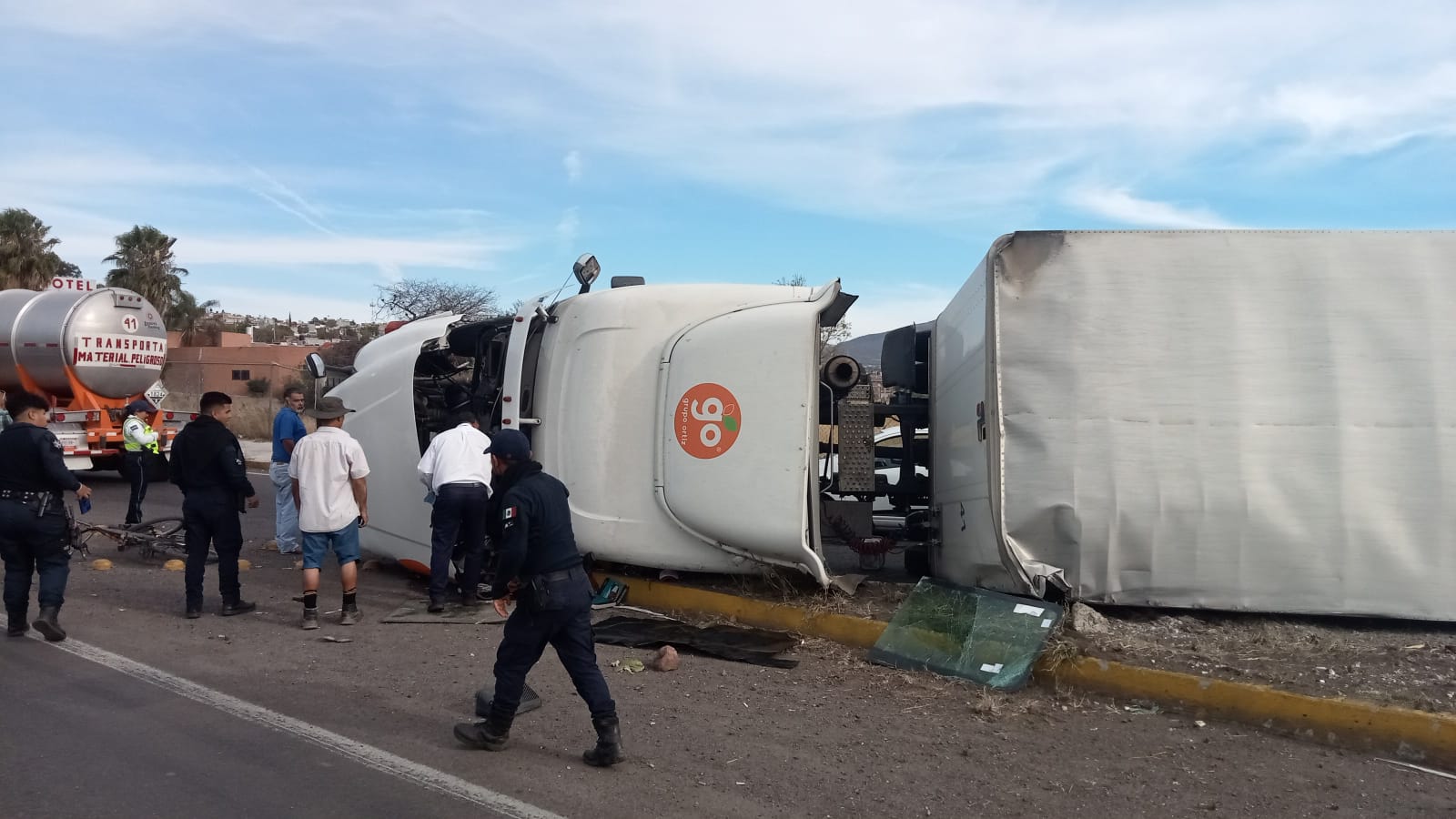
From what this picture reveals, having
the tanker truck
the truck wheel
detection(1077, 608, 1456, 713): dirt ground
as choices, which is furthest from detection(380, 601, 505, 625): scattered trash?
the tanker truck

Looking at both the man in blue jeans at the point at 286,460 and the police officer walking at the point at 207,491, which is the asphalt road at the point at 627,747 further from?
the man in blue jeans at the point at 286,460

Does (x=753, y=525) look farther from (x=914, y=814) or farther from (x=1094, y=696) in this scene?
(x=914, y=814)

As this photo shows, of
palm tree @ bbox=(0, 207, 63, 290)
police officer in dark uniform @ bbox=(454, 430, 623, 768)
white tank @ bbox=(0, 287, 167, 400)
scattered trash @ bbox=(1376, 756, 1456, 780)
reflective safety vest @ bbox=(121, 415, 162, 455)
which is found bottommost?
scattered trash @ bbox=(1376, 756, 1456, 780)

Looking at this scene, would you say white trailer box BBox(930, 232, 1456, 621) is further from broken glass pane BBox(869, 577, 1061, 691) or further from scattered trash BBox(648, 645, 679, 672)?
scattered trash BBox(648, 645, 679, 672)

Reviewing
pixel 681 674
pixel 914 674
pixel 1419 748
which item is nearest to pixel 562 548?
pixel 681 674

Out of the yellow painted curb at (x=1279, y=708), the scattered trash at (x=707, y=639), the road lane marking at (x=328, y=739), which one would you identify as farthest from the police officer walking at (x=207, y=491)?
the yellow painted curb at (x=1279, y=708)

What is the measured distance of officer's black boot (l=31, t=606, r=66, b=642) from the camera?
658 cm

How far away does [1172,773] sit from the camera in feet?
14.9

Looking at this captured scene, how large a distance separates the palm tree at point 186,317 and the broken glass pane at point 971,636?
46324 mm

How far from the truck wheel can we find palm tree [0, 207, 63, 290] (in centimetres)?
3771

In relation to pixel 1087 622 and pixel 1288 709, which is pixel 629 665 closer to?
pixel 1087 622

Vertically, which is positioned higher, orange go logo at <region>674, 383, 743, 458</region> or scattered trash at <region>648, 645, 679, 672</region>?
orange go logo at <region>674, 383, 743, 458</region>

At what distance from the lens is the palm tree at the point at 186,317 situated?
153 feet

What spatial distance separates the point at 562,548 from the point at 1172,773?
2750mm
